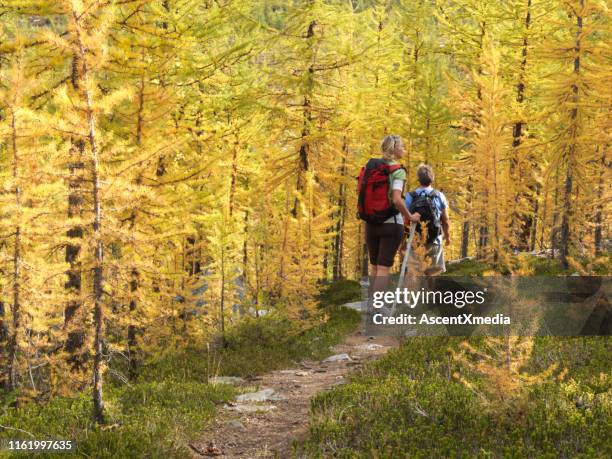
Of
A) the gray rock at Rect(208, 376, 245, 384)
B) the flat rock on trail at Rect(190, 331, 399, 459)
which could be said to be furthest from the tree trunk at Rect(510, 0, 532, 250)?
the gray rock at Rect(208, 376, 245, 384)

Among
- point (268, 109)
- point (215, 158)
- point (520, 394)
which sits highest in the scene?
point (268, 109)

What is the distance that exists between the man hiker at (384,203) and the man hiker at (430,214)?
0.55 m

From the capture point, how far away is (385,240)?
7.10 meters

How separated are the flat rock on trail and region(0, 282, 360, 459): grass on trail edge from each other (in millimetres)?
279

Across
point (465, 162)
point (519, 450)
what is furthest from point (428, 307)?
point (465, 162)

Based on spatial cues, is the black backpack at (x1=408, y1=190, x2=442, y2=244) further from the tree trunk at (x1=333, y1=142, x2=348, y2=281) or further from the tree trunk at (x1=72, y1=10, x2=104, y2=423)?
the tree trunk at (x1=333, y1=142, x2=348, y2=281)

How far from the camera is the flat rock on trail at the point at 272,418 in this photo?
5.71 metres

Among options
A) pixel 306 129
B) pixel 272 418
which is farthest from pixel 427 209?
pixel 306 129

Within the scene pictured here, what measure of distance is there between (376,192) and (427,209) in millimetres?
1103

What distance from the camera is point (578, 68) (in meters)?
15.1

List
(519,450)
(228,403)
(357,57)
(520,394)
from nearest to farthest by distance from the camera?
1. (519,450)
2. (520,394)
3. (228,403)
4. (357,57)

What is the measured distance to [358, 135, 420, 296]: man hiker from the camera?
22.2ft

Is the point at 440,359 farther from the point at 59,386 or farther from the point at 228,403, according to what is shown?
the point at 59,386

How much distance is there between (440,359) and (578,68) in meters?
11.6
